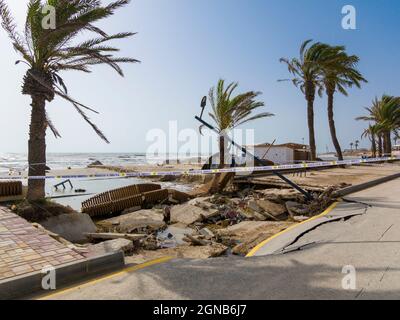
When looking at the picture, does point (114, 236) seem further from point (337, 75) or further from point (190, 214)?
point (337, 75)

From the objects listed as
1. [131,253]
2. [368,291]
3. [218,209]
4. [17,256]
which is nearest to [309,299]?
[368,291]

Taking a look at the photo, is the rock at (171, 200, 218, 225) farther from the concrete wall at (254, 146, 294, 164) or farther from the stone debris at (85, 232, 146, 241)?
the concrete wall at (254, 146, 294, 164)

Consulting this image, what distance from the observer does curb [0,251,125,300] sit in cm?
360

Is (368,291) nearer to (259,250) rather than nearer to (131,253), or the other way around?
(259,250)

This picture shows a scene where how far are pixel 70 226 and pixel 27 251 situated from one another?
331 centimetres

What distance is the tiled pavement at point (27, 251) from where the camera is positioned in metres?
4.16

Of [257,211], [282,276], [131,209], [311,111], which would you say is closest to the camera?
[282,276]

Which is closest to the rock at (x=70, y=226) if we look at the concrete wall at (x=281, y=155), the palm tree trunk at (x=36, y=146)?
the palm tree trunk at (x=36, y=146)

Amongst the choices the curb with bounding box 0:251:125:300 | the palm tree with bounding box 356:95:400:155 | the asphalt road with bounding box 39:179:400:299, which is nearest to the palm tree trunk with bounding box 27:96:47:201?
the curb with bounding box 0:251:125:300

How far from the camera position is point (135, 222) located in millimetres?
9297

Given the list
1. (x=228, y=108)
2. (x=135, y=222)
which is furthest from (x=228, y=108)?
(x=135, y=222)

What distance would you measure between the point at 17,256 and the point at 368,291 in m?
4.97

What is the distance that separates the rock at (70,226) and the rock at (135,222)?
0.83 metres

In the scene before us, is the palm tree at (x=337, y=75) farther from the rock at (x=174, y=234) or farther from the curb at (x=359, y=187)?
the rock at (x=174, y=234)
